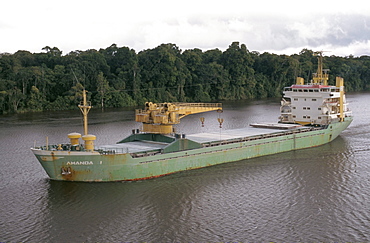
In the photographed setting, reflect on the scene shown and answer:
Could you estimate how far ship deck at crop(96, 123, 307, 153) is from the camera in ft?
92.2

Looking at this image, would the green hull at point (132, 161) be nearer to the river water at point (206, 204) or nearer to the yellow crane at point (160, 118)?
the river water at point (206, 204)

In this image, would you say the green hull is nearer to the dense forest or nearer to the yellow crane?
the yellow crane

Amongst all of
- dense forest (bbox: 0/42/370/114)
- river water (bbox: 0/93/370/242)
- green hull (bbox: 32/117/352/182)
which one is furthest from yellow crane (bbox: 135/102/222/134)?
dense forest (bbox: 0/42/370/114)

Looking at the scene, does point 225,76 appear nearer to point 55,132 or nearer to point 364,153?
point 55,132

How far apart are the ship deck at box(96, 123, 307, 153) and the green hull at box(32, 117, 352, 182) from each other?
86cm

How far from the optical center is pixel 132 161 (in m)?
26.0

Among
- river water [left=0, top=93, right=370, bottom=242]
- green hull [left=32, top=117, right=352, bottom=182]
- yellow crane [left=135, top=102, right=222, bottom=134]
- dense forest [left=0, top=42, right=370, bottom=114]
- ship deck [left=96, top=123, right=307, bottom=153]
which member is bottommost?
river water [left=0, top=93, right=370, bottom=242]

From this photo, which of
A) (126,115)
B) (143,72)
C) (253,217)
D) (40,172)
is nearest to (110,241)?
(253,217)

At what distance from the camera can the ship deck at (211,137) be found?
28.1 meters

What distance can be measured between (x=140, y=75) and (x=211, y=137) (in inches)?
2161

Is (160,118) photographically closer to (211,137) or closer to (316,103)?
(211,137)

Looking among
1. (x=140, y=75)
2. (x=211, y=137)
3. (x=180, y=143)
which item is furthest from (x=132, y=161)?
(x=140, y=75)

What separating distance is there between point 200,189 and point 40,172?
10542mm

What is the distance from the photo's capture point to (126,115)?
→ 64938mm
